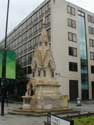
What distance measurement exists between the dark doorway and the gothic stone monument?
32.6 metres

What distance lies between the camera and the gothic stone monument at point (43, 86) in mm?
22672

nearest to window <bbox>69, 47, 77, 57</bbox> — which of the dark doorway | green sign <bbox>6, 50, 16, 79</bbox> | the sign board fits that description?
the dark doorway

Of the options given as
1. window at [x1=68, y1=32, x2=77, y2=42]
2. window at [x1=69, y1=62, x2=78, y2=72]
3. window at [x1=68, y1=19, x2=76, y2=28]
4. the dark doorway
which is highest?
window at [x1=68, y1=19, x2=76, y2=28]

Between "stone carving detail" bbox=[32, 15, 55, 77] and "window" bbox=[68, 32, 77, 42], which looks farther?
"window" bbox=[68, 32, 77, 42]

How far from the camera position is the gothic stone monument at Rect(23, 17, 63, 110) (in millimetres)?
22672

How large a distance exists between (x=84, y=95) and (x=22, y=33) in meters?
25.0

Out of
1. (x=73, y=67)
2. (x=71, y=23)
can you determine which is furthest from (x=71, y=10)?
(x=73, y=67)

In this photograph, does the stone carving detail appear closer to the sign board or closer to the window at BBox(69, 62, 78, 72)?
the sign board

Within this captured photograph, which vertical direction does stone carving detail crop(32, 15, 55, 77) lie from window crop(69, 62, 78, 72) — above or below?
below

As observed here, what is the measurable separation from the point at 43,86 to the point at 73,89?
34743 mm

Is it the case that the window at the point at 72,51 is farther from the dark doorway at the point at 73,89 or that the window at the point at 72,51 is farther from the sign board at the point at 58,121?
the sign board at the point at 58,121

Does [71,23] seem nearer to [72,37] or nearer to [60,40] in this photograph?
[72,37]

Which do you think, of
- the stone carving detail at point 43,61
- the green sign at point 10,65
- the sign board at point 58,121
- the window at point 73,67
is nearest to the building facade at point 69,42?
the window at point 73,67

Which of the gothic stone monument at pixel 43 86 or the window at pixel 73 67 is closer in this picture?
the gothic stone monument at pixel 43 86
